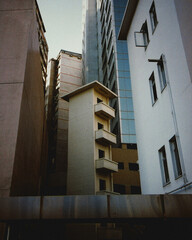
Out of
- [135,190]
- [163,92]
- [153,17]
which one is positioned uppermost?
[153,17]

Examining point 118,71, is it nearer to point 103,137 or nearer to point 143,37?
point 103,137

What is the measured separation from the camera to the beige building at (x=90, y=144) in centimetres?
2691

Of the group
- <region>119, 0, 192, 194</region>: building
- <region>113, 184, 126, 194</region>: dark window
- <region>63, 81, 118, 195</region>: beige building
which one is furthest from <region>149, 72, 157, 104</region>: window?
<region>113, 184, 126, 194</region>: dark window

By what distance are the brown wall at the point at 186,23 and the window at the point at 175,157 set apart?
3.02 meters

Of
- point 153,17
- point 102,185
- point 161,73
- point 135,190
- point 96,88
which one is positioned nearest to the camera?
point 161,73

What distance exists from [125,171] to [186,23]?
27033 mm

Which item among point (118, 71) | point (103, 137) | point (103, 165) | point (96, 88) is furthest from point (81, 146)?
point (118, 71)

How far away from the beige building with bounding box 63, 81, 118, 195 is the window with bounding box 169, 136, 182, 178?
16392 millimetres

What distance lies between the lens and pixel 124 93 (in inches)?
1447

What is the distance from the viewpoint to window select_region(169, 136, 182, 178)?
376 inches

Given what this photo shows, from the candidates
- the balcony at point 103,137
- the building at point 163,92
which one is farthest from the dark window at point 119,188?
Answer: the building at point 163,92

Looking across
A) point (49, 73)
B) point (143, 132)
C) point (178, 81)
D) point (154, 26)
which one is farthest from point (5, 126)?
point (49, 73)

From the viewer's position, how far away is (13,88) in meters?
8.39

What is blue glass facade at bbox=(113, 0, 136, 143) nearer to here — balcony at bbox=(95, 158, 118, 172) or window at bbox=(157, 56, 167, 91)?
balcony at bbox=(95, 158, 118, 172)
